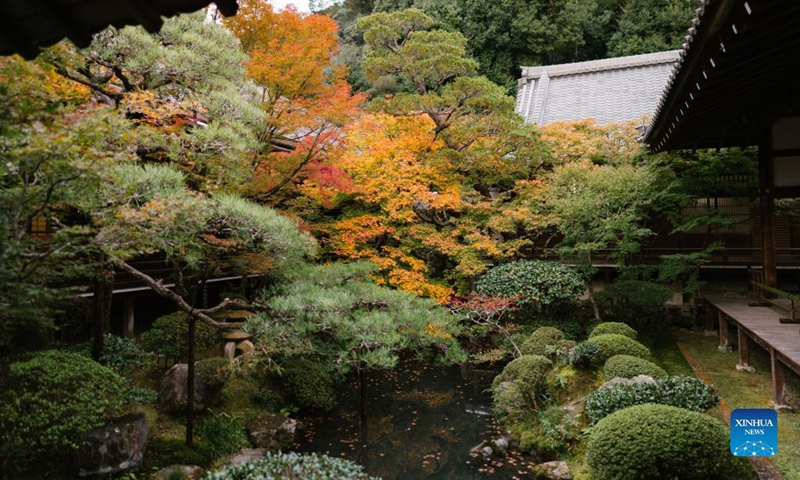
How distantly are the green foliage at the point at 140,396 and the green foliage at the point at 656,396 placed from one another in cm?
666

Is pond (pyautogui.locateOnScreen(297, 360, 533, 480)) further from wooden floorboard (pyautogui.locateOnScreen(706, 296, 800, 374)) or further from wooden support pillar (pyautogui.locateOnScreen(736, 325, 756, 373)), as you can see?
wooden support pillar (pyautogui.locateOnScreen(736, 325, 756, 373))

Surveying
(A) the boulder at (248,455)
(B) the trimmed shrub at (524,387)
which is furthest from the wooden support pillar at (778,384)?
(A) the boulder at (248,455)

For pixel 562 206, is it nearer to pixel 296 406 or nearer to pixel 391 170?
pixel 391 170

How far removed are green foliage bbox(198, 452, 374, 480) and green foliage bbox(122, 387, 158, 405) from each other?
8.25 feet

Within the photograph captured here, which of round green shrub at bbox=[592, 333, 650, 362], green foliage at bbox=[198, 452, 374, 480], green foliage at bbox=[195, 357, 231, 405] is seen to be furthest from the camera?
round green shrub at bbox=[592, 333, 650, 362]

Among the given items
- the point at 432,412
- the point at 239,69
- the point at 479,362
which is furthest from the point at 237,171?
the point at 479,362

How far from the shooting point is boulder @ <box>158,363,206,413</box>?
7.74 metres

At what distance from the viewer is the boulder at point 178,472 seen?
20.7ft

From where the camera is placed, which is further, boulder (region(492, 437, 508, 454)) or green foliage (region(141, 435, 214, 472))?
boulder (region(492, 437, 508, 454))

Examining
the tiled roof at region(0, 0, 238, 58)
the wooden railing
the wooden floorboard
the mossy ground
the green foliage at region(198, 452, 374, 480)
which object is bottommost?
the green foliage at region(198, 452, 374, 480)

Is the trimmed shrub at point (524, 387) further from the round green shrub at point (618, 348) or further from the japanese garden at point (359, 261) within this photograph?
the round green shrub at point (618, 348)

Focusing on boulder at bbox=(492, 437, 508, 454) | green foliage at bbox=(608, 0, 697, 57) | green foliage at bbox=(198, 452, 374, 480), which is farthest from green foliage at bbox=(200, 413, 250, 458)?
green foliage at bbox=(608, 0, 697, 57)

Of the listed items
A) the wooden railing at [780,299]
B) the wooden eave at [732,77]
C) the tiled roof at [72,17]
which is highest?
the wooden eave at [732,77]

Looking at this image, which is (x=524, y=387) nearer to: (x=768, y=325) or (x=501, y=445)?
(x=501, y=445)
